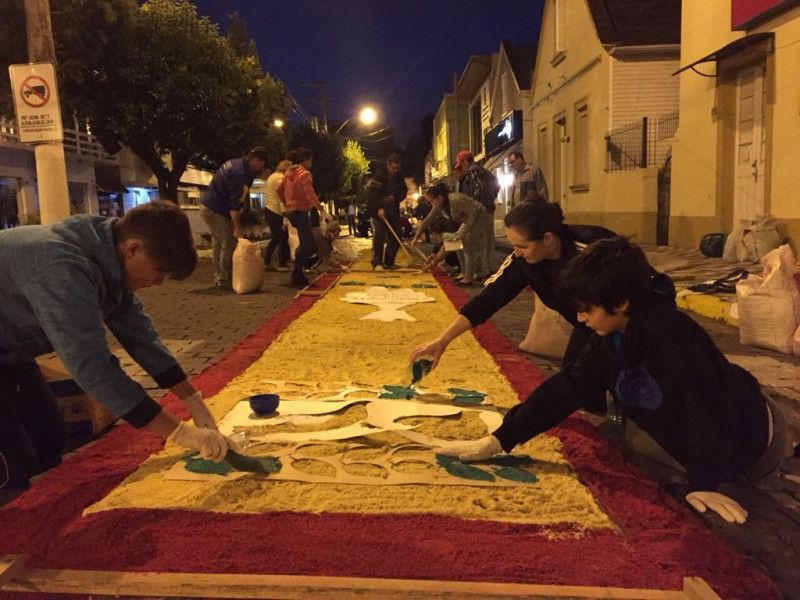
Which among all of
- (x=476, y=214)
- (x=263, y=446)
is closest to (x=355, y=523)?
(x=263, y=446)

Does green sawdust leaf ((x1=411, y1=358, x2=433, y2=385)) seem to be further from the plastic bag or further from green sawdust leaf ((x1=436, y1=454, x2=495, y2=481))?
the plastic bag

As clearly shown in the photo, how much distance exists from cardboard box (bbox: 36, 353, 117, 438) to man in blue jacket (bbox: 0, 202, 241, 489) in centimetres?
71

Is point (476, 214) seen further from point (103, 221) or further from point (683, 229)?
point (103, 221)

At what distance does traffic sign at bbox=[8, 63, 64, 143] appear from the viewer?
6523 mm

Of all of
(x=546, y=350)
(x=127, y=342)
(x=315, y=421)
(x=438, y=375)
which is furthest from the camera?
(x=546, y=350)

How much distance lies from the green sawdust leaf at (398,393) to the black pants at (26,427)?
5.70ft

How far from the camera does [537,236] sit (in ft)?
11.5

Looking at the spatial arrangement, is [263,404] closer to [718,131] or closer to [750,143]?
[750,143]

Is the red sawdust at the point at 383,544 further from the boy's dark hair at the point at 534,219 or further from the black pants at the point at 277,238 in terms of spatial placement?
the black pants at the point at 277,238

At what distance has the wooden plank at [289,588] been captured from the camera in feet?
6.54

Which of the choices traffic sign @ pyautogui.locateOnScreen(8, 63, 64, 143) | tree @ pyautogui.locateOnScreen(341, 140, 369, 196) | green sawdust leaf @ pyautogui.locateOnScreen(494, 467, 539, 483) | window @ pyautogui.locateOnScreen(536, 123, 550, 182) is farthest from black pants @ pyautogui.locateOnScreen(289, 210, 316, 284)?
tree @ pyautogui.locateOnScreen(341, 140, 369, 196)

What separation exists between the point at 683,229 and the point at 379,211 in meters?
5.20

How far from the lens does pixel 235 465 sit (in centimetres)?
279

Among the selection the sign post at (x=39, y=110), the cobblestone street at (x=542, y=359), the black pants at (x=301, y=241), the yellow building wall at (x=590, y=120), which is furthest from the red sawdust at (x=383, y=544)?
the yellow building wall at (x=590, y=120)
